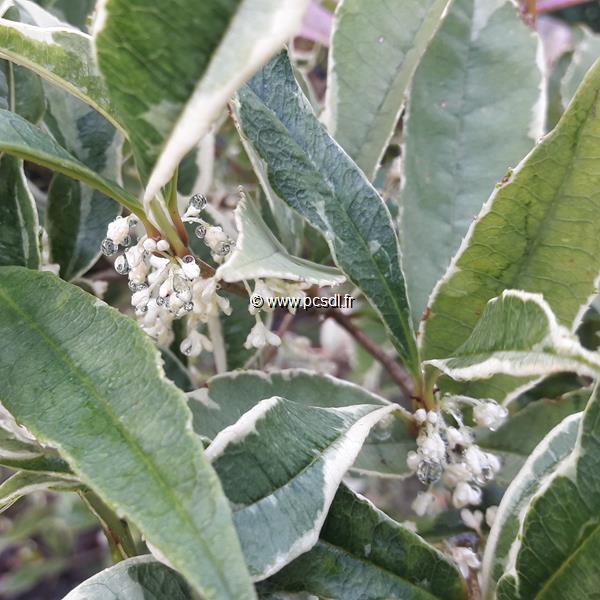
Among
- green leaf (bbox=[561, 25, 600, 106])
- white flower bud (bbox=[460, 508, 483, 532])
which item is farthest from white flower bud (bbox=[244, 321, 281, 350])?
green leaf (bbox=[561, 25, 600, 106])

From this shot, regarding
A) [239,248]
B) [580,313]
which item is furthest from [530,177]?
[239,248]

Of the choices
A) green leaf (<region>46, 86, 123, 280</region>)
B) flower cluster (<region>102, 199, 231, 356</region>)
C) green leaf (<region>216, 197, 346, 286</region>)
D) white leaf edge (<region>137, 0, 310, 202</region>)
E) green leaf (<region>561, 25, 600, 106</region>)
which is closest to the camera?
white leaf edge (<region>137, 0, 310, 202</region>)

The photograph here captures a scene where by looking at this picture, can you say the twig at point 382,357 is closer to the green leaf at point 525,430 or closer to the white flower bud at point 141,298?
the green leaf at point 525,430

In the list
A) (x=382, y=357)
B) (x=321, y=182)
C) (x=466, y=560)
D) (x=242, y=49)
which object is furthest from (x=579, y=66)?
(x=242, y=49)

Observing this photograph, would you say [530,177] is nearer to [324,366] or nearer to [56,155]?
[56,155]

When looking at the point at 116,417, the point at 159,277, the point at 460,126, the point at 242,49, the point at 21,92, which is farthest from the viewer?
the point at 460,126

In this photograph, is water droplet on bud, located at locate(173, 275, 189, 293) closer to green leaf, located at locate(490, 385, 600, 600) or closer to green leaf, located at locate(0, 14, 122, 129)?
green leaf, located at locate(0, 14, 122, 129)

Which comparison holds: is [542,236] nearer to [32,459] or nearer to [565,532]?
[565,532]
